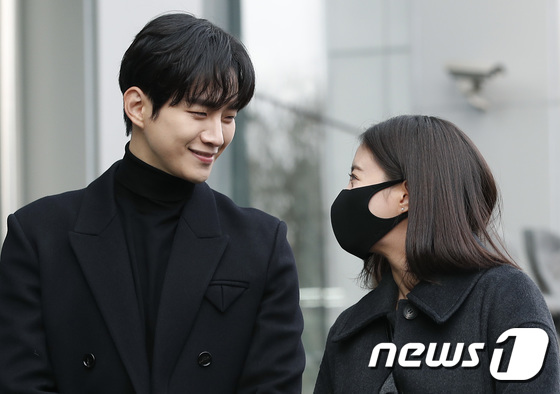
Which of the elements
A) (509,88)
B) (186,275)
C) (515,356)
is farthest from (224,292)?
(509,88)

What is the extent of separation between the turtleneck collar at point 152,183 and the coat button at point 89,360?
44 centimetres

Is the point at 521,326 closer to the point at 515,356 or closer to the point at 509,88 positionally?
the point at 515,356

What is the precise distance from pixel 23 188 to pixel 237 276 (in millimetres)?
1987

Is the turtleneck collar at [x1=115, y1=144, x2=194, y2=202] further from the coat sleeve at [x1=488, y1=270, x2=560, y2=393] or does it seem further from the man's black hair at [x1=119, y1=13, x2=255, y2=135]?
the coat sleeve at [x1=488, y1=270, x2=560, y2=393]

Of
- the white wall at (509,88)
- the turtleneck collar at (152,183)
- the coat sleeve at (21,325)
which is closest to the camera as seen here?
the coat sleeve at (21,325)

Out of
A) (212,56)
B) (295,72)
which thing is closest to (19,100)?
(212,56)

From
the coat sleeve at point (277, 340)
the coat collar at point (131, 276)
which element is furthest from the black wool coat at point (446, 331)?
the coat collar at point (131, 276)

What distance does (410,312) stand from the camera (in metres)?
2.36

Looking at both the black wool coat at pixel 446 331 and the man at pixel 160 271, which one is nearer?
the black wool coat at pixel 446 331

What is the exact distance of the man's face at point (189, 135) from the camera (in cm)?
229

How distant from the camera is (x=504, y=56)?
13383mm

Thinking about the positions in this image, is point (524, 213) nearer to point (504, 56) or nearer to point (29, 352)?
point (504, 56)

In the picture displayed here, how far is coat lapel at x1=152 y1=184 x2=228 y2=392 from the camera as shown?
2281 millimetres

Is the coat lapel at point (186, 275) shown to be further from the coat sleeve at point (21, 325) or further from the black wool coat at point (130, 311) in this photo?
the coat sleeve at point (21, 325)
